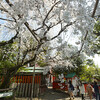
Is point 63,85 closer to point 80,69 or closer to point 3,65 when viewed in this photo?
point 80,69

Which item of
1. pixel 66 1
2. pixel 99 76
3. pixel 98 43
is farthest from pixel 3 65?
pixel 99 76

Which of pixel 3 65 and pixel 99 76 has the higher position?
pixel 3 65

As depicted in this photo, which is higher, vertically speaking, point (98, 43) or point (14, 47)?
point (98, 43)

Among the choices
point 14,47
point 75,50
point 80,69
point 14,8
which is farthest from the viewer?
point 80,69

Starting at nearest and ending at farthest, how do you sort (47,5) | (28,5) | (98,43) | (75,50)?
(28,5) < (75,50) < (47,5) < (98,43)

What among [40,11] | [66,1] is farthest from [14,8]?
[66,1]

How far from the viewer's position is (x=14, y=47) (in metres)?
5.84

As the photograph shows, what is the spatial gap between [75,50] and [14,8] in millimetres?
2485

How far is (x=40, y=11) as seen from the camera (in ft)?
11.5

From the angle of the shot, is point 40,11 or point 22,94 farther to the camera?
point 22,94

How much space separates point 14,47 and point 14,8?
3710mm

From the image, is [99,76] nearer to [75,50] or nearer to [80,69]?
[80,69]

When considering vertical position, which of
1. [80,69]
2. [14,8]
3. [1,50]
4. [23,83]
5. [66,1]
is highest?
[66,1]

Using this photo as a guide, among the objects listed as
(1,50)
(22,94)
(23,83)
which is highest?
(1,50)
